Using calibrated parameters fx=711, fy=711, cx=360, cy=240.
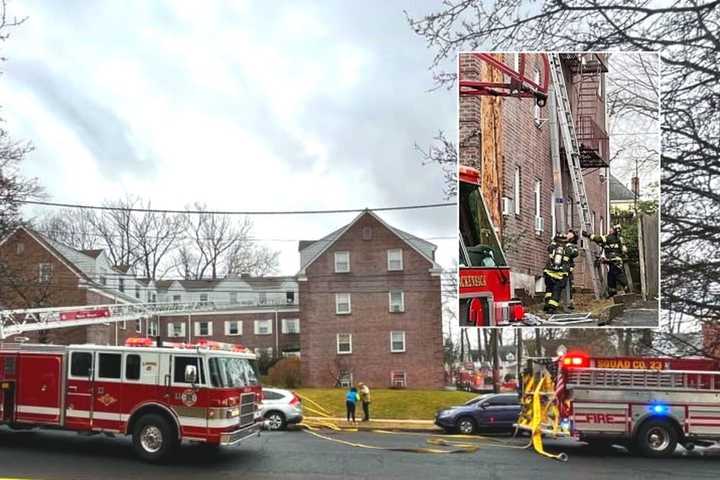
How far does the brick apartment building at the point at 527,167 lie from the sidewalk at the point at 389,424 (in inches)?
485

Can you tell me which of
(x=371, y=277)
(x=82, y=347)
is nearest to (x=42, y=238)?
(x=371, y=277)

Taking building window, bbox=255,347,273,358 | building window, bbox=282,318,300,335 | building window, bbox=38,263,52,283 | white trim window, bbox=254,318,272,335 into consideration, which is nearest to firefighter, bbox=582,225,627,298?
building window, bbox=38,263,52,283

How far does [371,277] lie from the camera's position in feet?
119

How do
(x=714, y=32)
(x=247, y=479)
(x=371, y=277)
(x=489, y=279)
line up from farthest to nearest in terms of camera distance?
(x=371, y=277) → (x=247, y=479) → (x=489, y=279) → (x=714, y=32)

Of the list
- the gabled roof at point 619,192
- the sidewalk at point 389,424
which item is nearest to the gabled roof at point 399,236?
the sidewalk at point 389,424

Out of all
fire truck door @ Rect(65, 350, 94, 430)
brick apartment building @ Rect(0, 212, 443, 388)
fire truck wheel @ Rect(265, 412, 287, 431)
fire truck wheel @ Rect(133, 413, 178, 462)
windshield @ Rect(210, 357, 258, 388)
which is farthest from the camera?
brick apartment building @ Rect(0, 212, 443, 388)

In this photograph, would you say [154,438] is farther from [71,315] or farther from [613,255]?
[71,315]

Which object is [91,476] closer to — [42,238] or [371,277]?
[42,238]

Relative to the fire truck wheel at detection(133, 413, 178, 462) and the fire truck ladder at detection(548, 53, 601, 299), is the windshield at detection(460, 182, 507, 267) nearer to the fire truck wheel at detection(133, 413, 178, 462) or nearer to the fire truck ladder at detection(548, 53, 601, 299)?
the fire truck ladder at detection(548, 53, 601, 299)

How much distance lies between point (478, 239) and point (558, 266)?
112 centimetres

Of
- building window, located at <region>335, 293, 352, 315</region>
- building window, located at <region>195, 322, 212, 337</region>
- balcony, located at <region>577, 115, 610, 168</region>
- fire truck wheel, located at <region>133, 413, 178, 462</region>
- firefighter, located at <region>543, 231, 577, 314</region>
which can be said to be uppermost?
balcony, located at <region>577, 115, 610, 168</region>

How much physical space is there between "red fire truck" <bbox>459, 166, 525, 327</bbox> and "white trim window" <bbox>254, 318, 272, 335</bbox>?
107 feet

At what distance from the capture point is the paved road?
1085cm

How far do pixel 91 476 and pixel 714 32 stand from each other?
9.77 m
